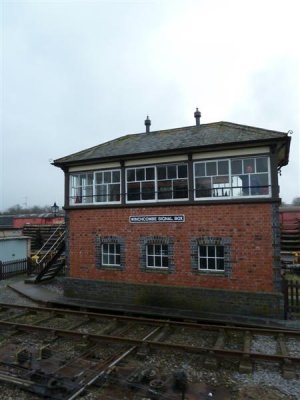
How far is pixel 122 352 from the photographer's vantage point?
7.88 meters

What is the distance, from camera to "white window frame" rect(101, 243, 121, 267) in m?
13.0

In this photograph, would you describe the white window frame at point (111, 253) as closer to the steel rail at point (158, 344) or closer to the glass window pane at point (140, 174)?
the glass window pane at point (140, 174)

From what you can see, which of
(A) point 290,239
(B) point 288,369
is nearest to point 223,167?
(B) point 288,369

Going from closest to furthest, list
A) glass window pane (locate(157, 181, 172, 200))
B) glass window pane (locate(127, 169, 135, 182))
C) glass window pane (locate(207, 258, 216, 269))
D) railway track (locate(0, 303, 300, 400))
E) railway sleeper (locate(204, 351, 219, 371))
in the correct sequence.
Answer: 1. railway track (locate(0, 303, 300, 400))
2. railway sleeper (locate(204, 351, 219, 371))
3. glass window pane (locate(207, 258, 216, 269))
4. glass window pane (locate(157, 181, 172, 200))
5. glass window pane (locate(127, 169, 135, 182))

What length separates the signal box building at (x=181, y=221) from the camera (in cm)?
1064

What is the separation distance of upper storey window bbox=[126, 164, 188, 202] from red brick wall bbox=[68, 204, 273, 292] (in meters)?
0.49

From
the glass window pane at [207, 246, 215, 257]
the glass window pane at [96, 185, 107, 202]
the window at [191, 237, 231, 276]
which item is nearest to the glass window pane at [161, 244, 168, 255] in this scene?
the window at [191, 237, 231, 276]

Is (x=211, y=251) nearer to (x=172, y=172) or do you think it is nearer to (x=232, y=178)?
(x=232, y=178)

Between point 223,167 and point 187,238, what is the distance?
2.76 metres

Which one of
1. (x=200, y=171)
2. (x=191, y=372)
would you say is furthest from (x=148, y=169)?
(x=191, y=372)

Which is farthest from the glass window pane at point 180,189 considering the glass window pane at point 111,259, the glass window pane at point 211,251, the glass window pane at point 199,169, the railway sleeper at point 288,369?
the railway sleeper at point 288,369

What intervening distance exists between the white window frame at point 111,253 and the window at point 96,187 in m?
1.77

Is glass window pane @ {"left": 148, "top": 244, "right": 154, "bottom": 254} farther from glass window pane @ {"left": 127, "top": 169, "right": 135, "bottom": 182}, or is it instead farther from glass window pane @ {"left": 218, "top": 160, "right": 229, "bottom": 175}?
glass window pane @ {"left": 218, "top": 160, "right": 229, "bottom": 175}

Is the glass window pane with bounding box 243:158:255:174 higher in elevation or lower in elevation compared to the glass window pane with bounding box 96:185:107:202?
higher
